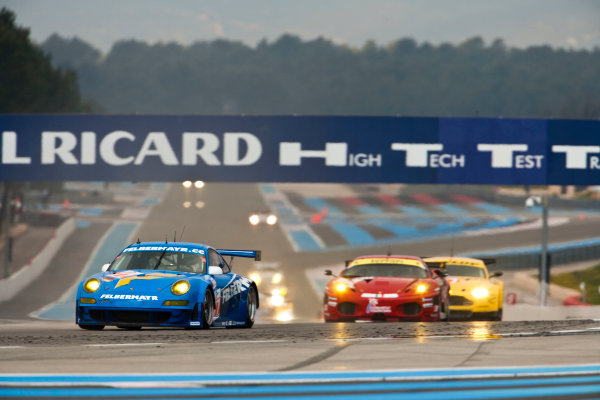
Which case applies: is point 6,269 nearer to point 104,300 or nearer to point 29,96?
point 29,96

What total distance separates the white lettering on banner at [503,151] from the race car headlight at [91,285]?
16.4 meters

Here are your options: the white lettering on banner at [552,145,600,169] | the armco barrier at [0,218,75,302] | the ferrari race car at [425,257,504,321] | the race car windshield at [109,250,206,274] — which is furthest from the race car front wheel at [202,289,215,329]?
the armco barrier at [0,218,75,302]

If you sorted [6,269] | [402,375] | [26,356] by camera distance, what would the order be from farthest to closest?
1. [6,269]
2. [26,356]
3. [402,375]

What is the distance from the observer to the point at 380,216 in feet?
283

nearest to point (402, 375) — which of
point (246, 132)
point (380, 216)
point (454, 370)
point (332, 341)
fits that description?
point (454, 370)

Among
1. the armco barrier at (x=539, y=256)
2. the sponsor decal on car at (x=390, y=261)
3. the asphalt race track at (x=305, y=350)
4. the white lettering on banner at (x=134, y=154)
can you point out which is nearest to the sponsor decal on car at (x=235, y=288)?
the asphalt race track at (x=305, y=350)

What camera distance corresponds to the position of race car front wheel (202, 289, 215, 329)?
43.8 feet

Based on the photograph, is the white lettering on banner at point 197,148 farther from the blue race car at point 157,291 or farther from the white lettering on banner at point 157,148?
the blue race car at point 157,291

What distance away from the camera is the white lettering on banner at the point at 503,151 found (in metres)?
27.8

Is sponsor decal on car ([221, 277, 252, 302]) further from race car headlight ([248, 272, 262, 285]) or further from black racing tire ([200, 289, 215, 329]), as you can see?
race car headlight ([248, 272, 262, 285])

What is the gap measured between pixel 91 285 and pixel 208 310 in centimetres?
151

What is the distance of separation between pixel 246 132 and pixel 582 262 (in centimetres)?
3385

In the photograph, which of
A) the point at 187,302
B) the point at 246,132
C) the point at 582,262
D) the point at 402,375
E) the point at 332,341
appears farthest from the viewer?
the point at 582,262

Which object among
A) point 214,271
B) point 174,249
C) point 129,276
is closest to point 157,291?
point 129,276
